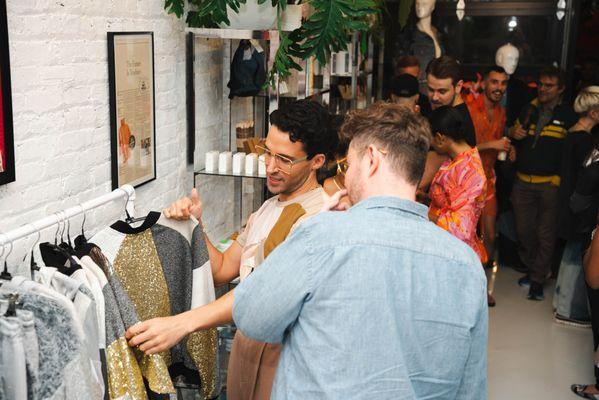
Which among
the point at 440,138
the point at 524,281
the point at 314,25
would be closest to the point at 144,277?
the point at 314,25

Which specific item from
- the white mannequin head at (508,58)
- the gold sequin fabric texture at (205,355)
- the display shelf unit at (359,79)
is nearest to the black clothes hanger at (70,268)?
the gold sequin fabric texture at (205,355)

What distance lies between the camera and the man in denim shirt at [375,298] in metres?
1.65

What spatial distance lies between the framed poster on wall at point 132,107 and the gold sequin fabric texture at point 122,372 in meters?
0.99

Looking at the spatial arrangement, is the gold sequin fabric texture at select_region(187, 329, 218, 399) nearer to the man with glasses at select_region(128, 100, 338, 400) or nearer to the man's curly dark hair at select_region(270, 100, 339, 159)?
the man with glasses at select_region(128, 100, 338, 400)

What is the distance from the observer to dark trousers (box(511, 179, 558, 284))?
6.05m

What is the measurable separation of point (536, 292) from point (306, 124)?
418 cm

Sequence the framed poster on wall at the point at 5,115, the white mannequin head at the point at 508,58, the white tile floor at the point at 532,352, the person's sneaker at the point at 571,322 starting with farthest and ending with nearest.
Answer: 1. the white mannequin head at the point at 508,58
2. the person's sneaker at the point at 571,322
3. the white tile floor at the point at 532,352
4. the framed poster on wall at the point at 5,115

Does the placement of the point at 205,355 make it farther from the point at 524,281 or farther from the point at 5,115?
the point at 524,281

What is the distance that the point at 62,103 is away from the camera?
249cm

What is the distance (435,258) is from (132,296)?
1.06 meters

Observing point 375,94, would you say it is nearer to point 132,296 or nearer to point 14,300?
point 132,296

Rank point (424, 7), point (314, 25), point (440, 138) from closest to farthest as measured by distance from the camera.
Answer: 1. point (314, 25)
2. point (440, 138)
3. point (424, 7)

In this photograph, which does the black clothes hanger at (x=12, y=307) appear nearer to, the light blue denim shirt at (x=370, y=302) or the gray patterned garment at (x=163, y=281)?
the gray patterned garment at (x=163, y=281)

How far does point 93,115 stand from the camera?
2.71 metres
